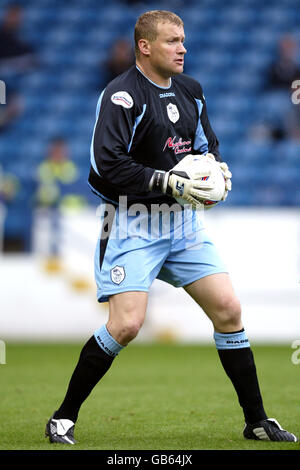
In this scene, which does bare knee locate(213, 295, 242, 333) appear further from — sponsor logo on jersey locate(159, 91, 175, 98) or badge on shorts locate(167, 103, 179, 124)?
sponsor logo on jersey locate(159, 91, 175, 98)

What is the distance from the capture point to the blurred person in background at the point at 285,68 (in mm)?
13953

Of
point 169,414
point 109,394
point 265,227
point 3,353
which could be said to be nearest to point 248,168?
point 265,227

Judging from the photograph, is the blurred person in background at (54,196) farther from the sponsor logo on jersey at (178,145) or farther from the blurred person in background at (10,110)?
the sponsor logo on jersey at (178,145)

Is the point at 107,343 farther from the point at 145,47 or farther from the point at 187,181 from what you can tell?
the point at 145,47

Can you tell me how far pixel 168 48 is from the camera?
4496 millimetres

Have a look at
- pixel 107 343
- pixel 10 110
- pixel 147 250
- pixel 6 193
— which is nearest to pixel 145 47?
pixel 147 250

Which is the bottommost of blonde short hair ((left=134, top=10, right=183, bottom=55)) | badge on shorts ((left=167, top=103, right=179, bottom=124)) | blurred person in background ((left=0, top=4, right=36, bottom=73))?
badge on shorts ((left=167, top=103, right=179, bottom=124))

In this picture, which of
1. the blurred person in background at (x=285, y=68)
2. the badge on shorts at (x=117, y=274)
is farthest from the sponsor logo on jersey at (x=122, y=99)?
the blurred person in background at (x=285, y=68)

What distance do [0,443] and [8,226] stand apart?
6925mm

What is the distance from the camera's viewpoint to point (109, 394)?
21.0ft

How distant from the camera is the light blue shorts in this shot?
14.5ft

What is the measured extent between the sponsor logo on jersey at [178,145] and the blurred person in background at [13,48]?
35.2 feet

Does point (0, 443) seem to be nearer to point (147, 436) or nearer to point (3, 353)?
point (147, 436)

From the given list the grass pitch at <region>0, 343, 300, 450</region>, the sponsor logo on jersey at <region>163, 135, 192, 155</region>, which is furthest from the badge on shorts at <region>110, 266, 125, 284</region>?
the grass pitch at <region>0, 343, 300, 450</region>
